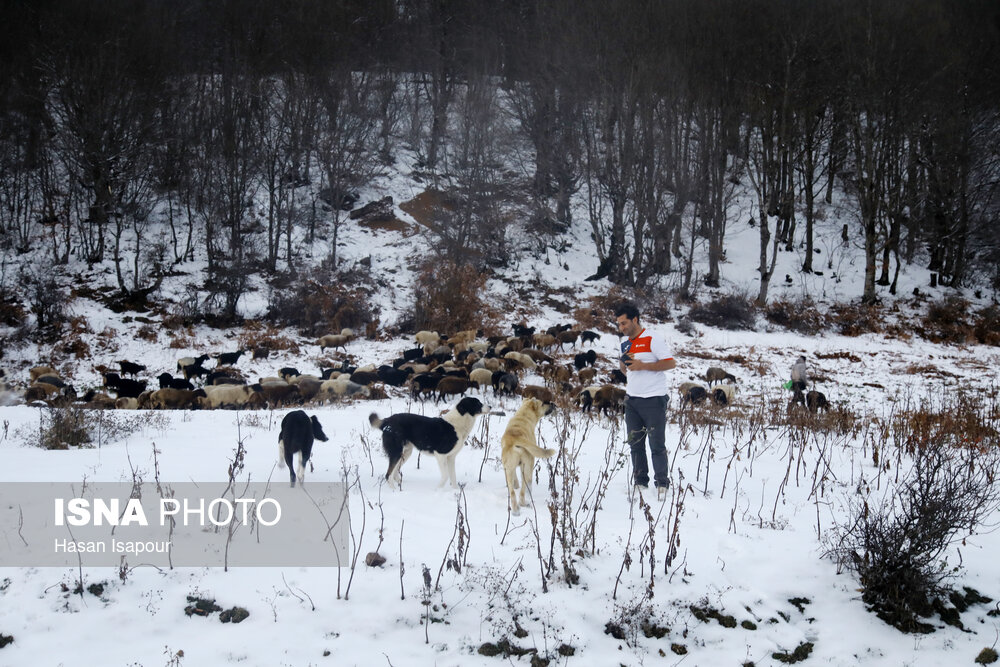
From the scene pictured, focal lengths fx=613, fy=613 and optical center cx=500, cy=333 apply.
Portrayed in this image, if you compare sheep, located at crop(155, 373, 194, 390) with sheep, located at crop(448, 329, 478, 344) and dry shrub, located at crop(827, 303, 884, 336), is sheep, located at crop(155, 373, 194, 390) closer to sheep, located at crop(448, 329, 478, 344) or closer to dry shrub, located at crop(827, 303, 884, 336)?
sheep, located at crop(448, 329, 478, 344)

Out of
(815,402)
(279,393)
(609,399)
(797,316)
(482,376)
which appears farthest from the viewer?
(797,316)

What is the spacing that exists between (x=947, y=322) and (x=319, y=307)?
23122 mm

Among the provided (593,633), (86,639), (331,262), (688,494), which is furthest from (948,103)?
(86,639)

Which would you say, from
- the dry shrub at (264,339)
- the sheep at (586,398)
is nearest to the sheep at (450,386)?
the sheep at (586,398)

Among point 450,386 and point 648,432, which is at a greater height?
point 648,432

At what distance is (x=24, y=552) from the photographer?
160 inches

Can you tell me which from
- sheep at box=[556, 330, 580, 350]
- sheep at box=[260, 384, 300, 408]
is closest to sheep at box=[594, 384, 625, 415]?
sheep at box=[260, 384, 300, 408]

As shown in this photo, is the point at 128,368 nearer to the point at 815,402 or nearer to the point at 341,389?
the point at 341,389

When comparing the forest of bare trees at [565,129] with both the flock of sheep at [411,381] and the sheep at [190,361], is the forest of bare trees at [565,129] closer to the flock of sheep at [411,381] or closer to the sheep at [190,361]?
the sheep at [190,361]

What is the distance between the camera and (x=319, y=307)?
21141 mm

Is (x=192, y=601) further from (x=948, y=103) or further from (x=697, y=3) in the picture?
(x=948, y=103)

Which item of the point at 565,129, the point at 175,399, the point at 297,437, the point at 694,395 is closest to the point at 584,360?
the point at 694,395

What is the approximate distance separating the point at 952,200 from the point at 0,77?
130 ft

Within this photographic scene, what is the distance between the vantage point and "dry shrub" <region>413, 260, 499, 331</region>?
67.1 ft
